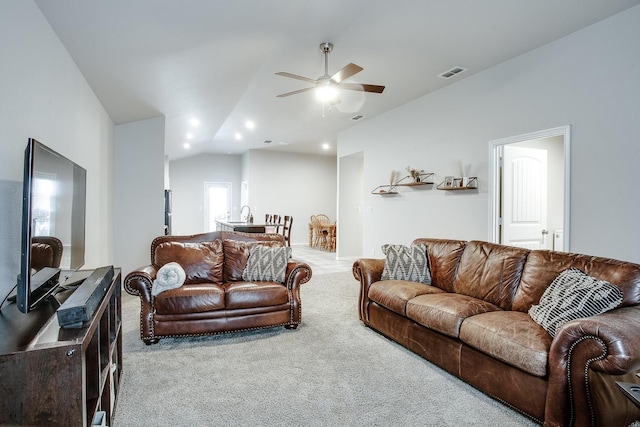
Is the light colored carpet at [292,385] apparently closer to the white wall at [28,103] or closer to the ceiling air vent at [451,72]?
the white wall at [28,103]

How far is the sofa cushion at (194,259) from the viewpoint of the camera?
11.3ft

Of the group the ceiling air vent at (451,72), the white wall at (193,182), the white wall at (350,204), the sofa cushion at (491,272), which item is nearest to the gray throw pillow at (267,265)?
the sofa cushion at (491,272)

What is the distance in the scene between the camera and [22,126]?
190 centimetres

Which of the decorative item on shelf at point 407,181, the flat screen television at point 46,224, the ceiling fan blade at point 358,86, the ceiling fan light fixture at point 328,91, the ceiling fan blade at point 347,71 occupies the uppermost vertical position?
the ceiling fan light fixture at point 328,91

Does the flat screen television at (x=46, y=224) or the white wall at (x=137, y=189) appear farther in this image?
the white wall at (x=137, y=189)

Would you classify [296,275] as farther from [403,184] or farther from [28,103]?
[403,184]

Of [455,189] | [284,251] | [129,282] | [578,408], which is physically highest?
[455,189]

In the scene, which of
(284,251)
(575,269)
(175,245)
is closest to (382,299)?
(284,251)

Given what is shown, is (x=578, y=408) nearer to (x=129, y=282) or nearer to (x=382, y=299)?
(x=382, y=299)

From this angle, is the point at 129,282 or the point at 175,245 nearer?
the point at 129,282

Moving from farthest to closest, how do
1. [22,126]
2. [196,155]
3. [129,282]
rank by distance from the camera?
[196,155]
[129,282]
[22,126]

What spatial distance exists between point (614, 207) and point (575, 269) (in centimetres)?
135

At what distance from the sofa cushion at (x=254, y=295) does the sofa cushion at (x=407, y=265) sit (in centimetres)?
109

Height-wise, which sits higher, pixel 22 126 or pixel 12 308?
pixel 22 126
